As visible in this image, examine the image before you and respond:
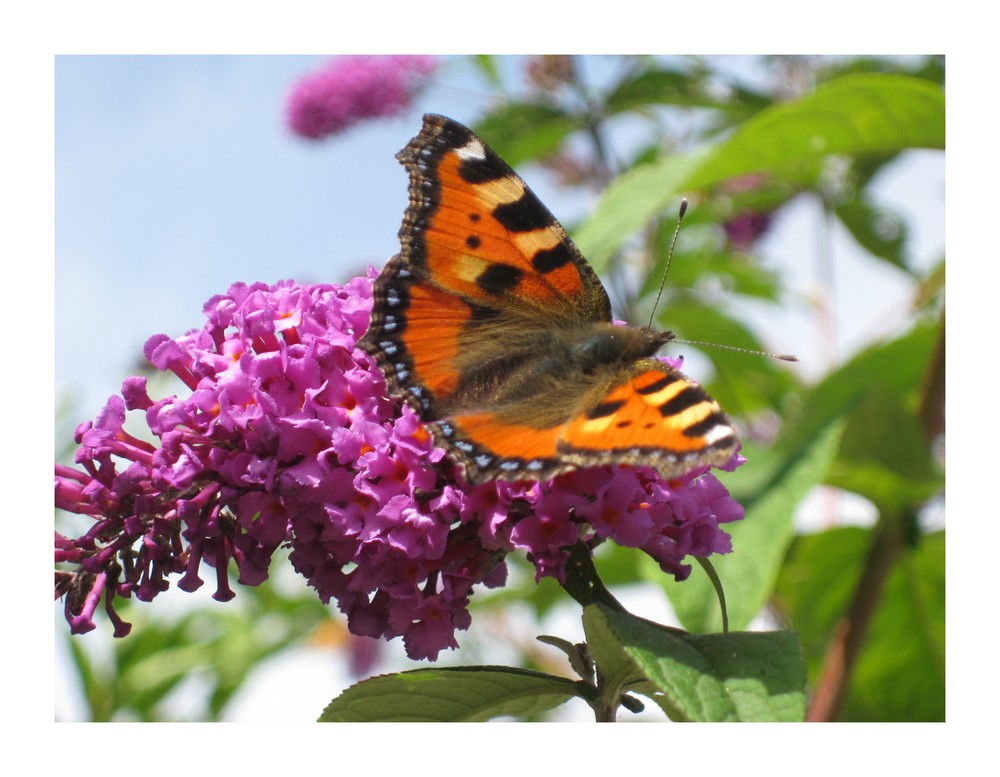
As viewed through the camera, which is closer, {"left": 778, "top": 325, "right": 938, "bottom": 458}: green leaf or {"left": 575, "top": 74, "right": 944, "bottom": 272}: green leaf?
{"left": 575, "top": 74, "right": 944, "bottom": 272}: green leaf

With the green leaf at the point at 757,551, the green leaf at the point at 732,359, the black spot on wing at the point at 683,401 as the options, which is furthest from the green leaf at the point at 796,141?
the black spot on wing at the point at 683,401

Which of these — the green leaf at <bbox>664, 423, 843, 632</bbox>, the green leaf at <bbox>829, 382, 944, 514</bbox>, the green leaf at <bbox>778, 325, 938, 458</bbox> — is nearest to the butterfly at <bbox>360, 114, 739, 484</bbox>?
the green leaf at <bbox>664, 423, 843, 632</bbox>

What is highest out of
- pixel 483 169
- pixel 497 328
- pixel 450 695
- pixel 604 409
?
pixel 483 169

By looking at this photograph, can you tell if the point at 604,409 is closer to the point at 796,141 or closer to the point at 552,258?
the point at 552,258

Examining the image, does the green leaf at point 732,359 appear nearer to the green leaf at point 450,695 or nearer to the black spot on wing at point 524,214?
the black spot on wing at point 524,214

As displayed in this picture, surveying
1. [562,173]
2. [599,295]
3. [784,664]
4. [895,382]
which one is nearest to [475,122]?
[562,173]

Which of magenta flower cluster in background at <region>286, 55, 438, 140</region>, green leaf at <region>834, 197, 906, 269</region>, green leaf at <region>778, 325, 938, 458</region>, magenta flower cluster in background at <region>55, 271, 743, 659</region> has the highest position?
magenta flower cluster in background at <region>286, 55, 438, 140</region>

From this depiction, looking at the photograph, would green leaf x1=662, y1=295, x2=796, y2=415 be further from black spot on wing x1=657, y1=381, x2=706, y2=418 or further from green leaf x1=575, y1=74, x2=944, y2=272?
black spot on wing x1=657, y1=381, x2=706, y2=418

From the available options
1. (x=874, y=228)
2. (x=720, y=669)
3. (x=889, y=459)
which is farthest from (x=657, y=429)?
(x=874, y=228)
